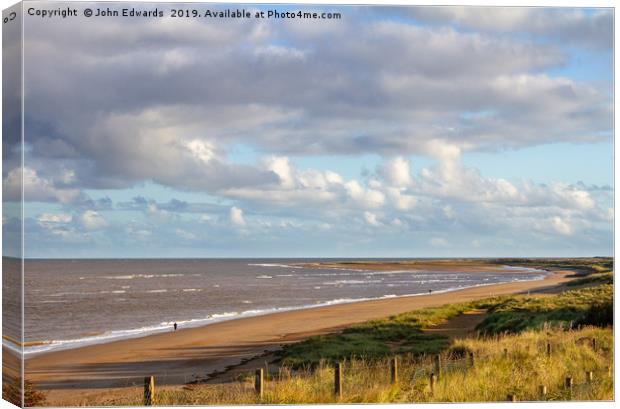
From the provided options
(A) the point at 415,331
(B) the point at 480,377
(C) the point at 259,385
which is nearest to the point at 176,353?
(A) the point at 415,331

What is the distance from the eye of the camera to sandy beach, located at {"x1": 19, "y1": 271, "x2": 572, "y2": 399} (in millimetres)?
17719

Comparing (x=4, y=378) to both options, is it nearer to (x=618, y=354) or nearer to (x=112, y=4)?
(x=112, y=4)

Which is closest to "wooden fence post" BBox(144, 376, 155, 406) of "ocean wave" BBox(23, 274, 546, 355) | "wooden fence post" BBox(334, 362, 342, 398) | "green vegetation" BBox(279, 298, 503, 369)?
"ocean wave" BBox(23, 274, 546, 355)

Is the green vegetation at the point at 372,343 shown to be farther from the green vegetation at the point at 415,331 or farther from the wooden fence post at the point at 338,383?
the wooden fence post at the point at 338,383

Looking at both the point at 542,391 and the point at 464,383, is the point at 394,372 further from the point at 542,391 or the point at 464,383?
the point at 542,391

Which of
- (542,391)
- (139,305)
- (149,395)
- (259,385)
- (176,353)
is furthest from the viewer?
(139,305)

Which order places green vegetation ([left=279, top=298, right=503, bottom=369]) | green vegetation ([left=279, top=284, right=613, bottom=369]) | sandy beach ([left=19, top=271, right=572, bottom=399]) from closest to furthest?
sandy beach ([left=19, top=271, right=572, bottom=399]) < green vegetation ([left=279, top=284, right=613, bottom=369]) < green vegetation ([left=279, top=298, right=503, bottom=369])

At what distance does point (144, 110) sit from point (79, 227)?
3004 mm

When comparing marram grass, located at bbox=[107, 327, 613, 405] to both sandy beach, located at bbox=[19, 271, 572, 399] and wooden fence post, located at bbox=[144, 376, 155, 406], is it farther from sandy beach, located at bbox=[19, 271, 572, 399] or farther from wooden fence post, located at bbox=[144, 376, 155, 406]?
sandy beach, located at bbox=[19, 271, 572, 399]

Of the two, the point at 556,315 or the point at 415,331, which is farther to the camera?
the point at 415,331

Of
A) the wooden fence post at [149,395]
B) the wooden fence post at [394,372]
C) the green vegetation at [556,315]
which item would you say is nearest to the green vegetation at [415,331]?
the green vegetation at [556,315]

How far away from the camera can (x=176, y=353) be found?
2381cm

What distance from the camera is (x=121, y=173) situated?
15.0m

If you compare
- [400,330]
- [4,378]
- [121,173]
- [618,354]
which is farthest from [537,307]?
[4,378]
